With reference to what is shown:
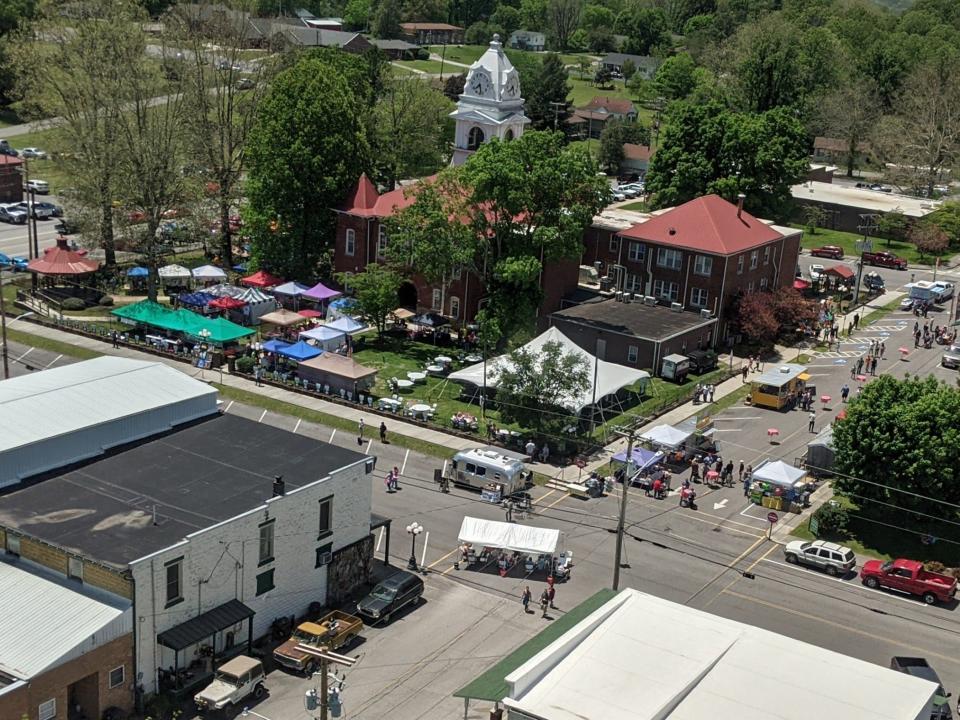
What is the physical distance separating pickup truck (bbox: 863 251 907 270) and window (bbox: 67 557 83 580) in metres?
84.5

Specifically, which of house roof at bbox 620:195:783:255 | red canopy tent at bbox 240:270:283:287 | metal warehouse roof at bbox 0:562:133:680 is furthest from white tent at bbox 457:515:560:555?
red canopy tent at bbox 240:270:283:287

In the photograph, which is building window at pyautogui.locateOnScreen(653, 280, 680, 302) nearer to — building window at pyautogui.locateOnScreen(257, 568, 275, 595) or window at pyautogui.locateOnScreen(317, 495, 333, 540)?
window at pyautogui.locateOnScreen(317, 495, 333, 540)

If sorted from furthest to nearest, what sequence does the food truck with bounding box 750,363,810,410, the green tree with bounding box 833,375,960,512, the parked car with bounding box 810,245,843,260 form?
the parked car with bounding box 810,245,843,260
the food truck with bounding box 750,363,810,410
the green tree with bounding box 833,375,960,512

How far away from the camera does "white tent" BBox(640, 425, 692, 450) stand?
5947 centimetres

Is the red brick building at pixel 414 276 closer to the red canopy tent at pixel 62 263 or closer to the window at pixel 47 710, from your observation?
the red canopy tent at pixel 62 263

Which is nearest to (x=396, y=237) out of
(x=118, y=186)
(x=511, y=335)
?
(x=511, y=335)

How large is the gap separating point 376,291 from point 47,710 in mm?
43112

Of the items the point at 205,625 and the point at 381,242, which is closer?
the point at 205,625

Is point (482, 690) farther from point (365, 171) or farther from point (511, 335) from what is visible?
point (365, 171)

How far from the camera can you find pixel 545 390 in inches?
2377

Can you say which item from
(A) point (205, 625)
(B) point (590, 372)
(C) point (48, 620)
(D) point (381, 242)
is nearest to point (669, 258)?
(B) point (590, 372)

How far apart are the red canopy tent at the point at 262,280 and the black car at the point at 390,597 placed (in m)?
41.2

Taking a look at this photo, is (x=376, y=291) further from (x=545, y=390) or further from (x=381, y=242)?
(x=545, y=390)

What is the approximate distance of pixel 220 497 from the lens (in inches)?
1651
